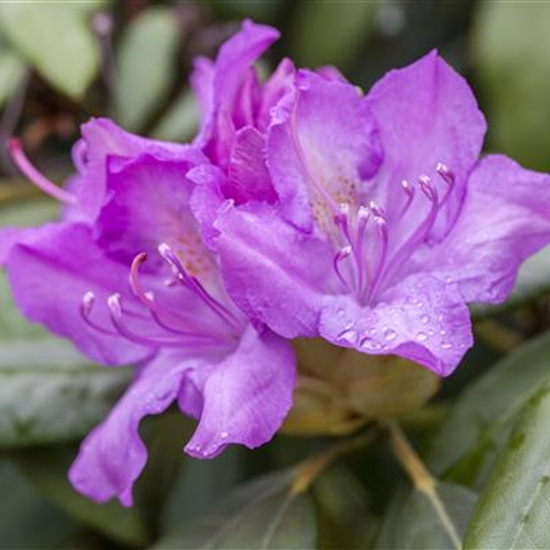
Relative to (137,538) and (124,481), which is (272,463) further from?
(124,481)

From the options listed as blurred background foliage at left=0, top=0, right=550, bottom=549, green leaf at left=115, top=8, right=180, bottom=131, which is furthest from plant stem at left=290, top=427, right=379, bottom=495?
green leaf at left=115, top=8, right=180, bottom=131

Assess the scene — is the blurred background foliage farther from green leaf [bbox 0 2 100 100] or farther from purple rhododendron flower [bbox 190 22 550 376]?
purple rhododendron flower [bbox 190 22 550 376]

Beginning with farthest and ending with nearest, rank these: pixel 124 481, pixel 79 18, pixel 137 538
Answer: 1. pixel 79 18
2. pixel 137 538
3. pixel 124 481

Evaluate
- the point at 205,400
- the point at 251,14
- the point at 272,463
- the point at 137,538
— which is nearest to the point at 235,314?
the point at 205,400

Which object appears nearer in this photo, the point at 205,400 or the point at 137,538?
the point at 205,400

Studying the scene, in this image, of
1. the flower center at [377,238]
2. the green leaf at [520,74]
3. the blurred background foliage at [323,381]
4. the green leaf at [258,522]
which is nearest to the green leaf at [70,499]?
the blurred background foliage at [323,381]

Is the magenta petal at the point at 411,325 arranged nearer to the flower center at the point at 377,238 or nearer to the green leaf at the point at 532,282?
the flower center at the point at 377,238
